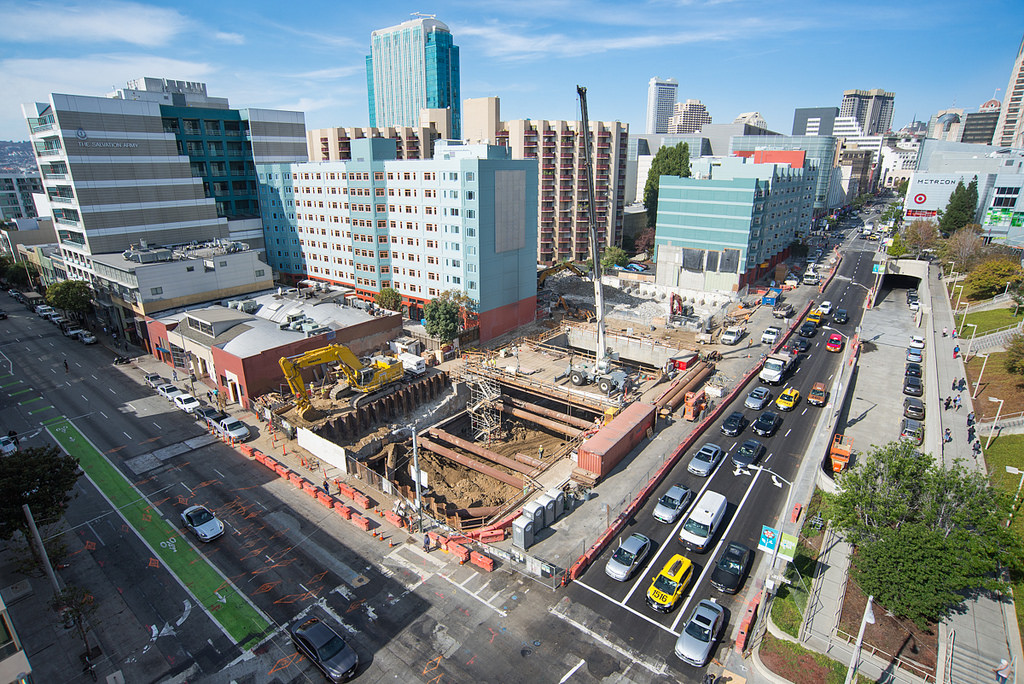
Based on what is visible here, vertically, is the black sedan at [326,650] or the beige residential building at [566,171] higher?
the beige residential building at [566,171]

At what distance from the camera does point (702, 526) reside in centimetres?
Result: 3312

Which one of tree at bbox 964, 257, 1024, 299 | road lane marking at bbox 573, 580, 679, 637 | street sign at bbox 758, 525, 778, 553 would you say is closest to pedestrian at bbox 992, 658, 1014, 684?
street sign at bbox 758, 525, 778, 553

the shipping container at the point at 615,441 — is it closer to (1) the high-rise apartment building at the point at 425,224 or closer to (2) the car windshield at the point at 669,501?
(2) the car windshield at the point at 669,501

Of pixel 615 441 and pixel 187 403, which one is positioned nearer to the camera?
pixel 615 441

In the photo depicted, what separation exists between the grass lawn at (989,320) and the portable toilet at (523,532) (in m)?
64.5

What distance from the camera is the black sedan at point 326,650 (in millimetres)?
24531

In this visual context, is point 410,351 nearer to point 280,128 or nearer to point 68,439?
point 68,439

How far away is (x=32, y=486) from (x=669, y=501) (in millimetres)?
38460

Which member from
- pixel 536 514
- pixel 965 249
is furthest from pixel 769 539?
pixel 965 249

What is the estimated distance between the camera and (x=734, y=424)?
1855 inches

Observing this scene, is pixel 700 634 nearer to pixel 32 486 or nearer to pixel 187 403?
pixel 32 486

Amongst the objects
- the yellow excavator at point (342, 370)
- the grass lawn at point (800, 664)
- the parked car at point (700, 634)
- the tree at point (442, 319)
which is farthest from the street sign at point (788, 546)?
the tree at point (442, 319)

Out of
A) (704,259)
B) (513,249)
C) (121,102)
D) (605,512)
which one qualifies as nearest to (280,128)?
(121,102)

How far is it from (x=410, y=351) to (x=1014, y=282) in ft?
273
